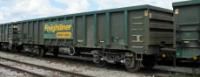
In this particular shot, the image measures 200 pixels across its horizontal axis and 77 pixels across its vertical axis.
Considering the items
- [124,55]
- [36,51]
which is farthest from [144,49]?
[36,51]

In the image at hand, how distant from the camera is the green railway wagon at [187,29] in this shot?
10574 mm

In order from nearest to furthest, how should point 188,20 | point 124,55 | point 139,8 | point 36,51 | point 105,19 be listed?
1. point 188,20
2. point 139,8
3. point 124,55
4. point 105,19
5. point 36,51

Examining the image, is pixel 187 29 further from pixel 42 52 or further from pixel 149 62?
pixel 42 52

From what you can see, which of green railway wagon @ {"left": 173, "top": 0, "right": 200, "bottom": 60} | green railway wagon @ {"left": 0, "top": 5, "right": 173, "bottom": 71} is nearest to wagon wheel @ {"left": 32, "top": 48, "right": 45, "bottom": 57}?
green railway wagon @ {"left": 0, "top": 5, "right": 173, "bottom": 71}

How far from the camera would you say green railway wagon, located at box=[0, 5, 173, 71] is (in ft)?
41.8

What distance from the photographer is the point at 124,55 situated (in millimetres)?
13648

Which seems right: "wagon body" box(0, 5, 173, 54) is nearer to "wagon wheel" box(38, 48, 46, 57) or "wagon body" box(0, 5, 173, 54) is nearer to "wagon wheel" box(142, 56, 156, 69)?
"wagon wheel" box(142, 56, 156, 69)

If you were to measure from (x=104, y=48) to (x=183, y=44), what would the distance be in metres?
4.55

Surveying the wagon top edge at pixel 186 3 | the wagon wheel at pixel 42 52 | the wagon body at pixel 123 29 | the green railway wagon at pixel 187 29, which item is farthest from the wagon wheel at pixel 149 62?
the wagon wheel at pixel 42 52

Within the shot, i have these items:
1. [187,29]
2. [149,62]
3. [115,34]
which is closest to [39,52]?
[115,34]

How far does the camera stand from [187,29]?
10.8 metres

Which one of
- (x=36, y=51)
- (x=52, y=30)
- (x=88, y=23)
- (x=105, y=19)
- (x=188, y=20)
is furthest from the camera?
(x=36, y=51)

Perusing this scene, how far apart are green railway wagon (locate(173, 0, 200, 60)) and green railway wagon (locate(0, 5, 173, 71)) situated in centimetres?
164

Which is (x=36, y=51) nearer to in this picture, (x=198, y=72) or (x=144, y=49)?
(x=144, y=49)
